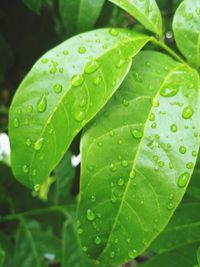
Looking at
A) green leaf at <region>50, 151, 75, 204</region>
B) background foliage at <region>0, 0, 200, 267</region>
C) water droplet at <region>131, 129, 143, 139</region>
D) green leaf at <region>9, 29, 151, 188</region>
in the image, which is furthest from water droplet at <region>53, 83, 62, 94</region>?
green leaf at <region>50, 151, 75, 204</region>

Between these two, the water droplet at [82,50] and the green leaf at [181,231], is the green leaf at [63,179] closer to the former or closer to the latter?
the green leaf at [181,231]

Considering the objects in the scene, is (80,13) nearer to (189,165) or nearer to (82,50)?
(82,50)

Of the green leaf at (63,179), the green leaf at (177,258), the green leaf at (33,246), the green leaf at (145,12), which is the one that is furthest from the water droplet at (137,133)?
the green leaf at (63,179)

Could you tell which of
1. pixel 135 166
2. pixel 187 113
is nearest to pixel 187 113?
pixel 187 113

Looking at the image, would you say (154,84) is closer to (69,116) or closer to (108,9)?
(69,116)

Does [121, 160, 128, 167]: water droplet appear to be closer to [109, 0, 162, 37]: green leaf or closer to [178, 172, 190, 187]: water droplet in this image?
[178, 172, 190, 187]: water droplet

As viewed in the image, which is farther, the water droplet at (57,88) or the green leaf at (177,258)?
the green leaf at (177,258)

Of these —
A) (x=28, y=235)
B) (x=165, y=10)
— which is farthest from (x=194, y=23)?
(x=28, y=235)

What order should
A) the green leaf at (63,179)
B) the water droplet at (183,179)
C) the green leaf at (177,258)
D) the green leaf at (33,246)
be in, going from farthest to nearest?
1. the green leaf at (63,179)
2. the green leaf at (33,246)
3. the green leaf at (177,258)
4. the water droplet at (183,179)

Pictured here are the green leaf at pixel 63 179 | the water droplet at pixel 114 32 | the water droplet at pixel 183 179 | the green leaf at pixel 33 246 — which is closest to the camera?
the water droplet at pixel 183 179
